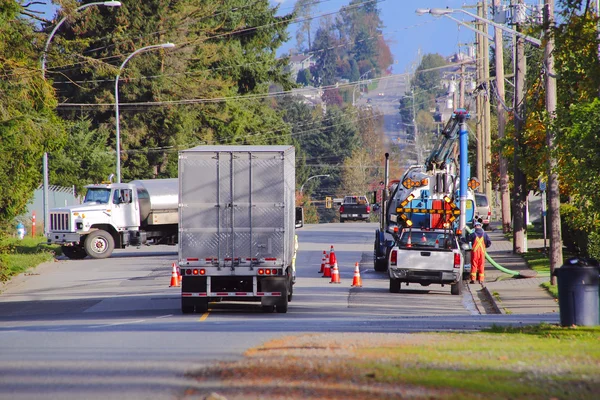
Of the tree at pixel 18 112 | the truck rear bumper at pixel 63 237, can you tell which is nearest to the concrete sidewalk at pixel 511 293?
the tree at pixel 18 112

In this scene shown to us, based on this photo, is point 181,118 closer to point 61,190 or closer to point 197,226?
point 61,190

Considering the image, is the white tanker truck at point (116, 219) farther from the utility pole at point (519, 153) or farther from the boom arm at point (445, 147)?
the utility pole at point (519, 153)

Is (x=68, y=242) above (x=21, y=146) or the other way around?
the other way around

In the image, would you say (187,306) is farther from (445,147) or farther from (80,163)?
(80,163)

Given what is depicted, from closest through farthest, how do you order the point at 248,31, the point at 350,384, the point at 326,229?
the point at 350,384 → the point at 326,229 → the point at 248,31

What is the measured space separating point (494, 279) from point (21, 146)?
1464 cm

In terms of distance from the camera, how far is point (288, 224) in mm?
20531

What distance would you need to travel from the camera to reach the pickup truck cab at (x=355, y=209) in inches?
3095

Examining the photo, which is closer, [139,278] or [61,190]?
[139,278]

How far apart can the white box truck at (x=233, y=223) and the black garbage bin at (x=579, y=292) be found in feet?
21.4

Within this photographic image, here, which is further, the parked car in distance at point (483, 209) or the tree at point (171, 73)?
the tree at point (171, 73)

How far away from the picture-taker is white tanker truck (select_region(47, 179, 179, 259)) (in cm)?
3738

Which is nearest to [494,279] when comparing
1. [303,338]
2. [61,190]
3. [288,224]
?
[288,224]

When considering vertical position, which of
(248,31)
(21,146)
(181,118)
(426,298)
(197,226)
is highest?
(248,31)
